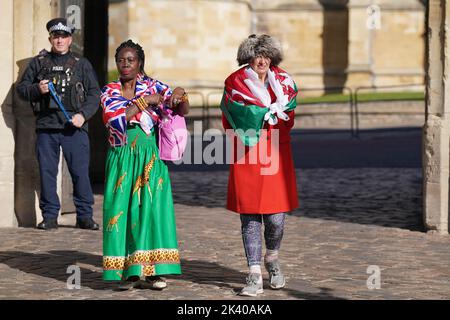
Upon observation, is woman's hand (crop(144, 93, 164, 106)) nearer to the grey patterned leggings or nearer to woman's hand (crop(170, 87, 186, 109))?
woman's hand (crop(170, 87, 186, 109))

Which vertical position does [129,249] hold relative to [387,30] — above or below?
below

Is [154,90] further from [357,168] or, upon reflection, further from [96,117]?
[357,168]

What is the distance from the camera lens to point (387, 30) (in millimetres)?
42375

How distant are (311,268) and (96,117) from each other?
7928 millimetres

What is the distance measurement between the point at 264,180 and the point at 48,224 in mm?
3934

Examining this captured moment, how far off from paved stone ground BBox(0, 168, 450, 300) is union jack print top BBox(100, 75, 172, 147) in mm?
1089

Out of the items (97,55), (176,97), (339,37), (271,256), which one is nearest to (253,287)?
(271,256)

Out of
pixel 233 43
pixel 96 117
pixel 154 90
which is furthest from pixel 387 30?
pixel 154 90

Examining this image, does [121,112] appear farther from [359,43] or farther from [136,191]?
[359,43]

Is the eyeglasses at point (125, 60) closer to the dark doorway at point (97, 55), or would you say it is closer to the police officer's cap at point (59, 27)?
the police officer's cap at point (59, 27)

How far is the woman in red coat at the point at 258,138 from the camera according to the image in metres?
7.95

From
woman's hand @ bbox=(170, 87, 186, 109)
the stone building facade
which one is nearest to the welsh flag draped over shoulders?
woman's hand @ bbox=(170, 87, 186, 109)

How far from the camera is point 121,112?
314 inches

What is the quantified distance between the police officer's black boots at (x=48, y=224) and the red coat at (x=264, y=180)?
371cm
